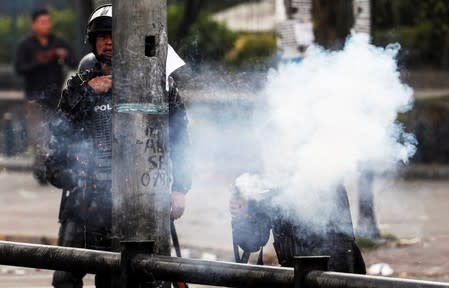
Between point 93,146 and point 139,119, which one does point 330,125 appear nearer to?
point 139,119

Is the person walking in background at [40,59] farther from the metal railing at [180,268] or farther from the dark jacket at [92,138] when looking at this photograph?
the metal railing at [180,268]

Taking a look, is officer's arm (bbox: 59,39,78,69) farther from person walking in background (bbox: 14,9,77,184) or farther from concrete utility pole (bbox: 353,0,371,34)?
concrete utility pole (bbox: 353,0,371,34)

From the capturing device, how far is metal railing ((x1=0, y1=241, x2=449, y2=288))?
491cm

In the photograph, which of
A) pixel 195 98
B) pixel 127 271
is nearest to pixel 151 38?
pixel 127 271

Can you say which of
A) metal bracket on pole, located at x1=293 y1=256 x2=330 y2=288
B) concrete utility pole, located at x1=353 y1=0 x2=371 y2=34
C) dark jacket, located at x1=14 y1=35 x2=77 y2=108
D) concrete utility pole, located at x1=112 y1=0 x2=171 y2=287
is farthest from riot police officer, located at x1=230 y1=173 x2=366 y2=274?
dark jacket, located at x1=14 y1=35 x2=77 y2=108

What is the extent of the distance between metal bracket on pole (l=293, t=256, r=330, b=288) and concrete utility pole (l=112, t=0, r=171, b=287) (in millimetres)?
1194

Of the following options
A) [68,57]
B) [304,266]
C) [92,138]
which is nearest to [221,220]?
[68,57]

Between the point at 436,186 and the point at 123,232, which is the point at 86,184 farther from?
the point at 436,186

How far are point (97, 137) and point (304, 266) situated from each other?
278cm

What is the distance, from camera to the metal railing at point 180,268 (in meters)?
4.91

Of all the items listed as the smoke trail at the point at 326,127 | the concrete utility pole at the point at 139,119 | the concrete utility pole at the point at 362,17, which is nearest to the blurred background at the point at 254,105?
the concrete utility pole at the point at 362,17

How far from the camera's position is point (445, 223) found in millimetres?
13891

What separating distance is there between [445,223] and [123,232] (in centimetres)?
814

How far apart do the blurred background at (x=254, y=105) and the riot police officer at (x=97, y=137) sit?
0.63 metres
